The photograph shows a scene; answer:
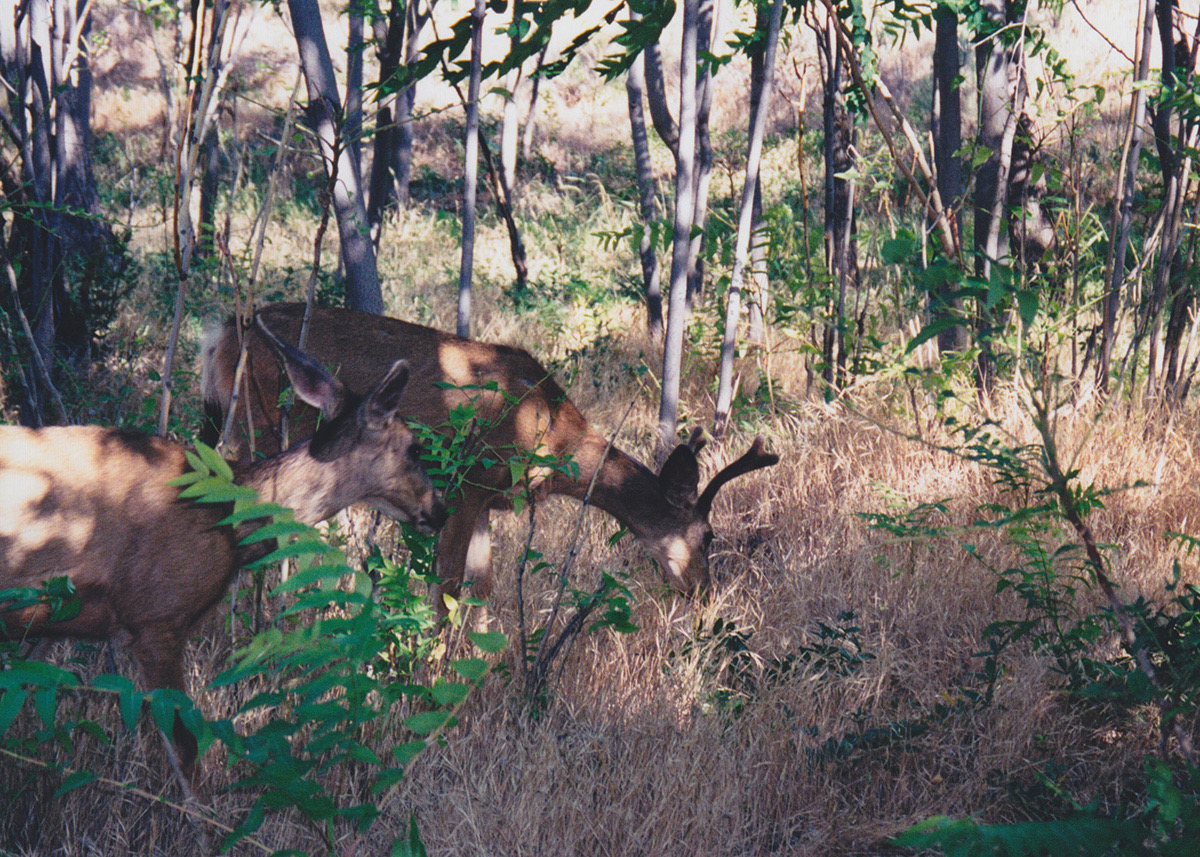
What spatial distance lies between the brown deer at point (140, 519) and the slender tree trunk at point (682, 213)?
1.89m

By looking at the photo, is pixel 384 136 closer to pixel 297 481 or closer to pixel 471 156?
pixel 471 156

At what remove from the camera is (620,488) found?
16.2ft

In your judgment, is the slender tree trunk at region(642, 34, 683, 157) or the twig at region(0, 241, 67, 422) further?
the slender tree trunk at region(642, 34, 683, 157)

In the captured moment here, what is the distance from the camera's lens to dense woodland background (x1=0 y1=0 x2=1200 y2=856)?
3014mm

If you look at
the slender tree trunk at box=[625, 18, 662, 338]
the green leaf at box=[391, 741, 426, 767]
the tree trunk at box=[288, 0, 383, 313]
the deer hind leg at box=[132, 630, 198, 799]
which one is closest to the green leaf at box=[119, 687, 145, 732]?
the green leaf at box=[391, 741, 426, 767]

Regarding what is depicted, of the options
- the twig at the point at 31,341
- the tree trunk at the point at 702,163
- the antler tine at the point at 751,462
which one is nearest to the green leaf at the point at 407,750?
the twig at the point at 31,341

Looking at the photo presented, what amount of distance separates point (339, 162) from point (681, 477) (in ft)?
7.33

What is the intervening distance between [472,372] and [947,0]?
9.82 ft

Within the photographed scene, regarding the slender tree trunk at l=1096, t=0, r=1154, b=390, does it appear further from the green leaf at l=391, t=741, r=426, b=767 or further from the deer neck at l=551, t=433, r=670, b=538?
the green leaf at l=391, t=741, r=426, b=767

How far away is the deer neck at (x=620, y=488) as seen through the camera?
16.0 ft

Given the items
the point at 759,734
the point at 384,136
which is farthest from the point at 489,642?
the point at 384,136

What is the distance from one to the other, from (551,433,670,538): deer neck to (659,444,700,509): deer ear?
2.6 inches

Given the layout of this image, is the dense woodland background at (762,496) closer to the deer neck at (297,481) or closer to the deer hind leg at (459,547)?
the deer hind leg at (459,547)

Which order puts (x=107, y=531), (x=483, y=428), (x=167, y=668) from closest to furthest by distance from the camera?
(x=107, y=531), (x=167, y=668), (x=483, y=428)
